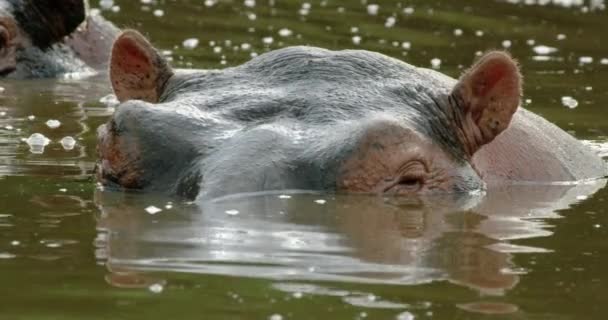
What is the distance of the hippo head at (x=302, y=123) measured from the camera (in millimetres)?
7262

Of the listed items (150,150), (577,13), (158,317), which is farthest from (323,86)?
(577,13)

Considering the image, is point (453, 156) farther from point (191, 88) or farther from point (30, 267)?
point (30, 267)

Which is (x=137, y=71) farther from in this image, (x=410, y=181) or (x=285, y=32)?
(x=285, y=32)

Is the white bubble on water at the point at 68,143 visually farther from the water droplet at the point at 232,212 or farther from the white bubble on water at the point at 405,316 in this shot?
the white bubble on water at the point at 405,316

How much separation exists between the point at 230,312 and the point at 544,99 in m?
8.72

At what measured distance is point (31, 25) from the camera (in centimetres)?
1430

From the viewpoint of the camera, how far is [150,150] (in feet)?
24.4

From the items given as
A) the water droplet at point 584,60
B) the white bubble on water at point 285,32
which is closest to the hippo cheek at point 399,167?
the water droplet at point 584,60

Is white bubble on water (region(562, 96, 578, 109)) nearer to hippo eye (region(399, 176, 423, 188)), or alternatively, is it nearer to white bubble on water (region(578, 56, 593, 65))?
white bubble on water (region(578, 56, 593, 65))

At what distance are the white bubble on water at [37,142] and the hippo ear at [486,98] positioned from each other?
2902mm

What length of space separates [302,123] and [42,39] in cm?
726

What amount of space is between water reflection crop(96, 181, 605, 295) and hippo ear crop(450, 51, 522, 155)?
0.33 metres

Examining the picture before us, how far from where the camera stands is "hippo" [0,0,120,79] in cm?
1411

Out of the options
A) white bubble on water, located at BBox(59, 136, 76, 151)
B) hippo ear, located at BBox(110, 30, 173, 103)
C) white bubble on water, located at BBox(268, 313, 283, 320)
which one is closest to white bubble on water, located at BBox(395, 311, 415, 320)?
white bubble on water, located at BBox(268, 313, 283, 320)
